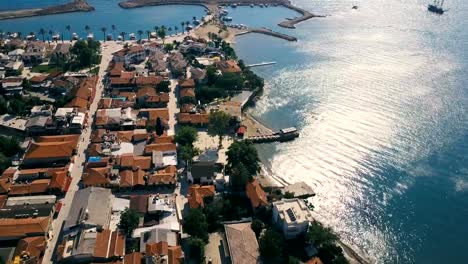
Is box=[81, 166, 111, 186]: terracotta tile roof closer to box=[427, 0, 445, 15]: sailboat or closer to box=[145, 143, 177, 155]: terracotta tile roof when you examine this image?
box=[145, 143, 177, 155]: terracotta tile roof

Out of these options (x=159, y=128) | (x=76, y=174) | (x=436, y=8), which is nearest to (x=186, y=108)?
(x=159, y=128)

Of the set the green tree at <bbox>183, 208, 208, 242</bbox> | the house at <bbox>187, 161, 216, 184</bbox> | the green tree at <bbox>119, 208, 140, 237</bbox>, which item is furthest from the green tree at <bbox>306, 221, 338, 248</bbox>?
the green tree at <bbox>119, 208, 140, 237</bbox>

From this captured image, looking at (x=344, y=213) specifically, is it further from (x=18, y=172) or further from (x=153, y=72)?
(x=153, y=72)

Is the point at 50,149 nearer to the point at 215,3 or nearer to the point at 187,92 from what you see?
the point at 187,92

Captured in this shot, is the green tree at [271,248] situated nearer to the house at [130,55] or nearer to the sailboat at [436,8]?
the house at [130,55]

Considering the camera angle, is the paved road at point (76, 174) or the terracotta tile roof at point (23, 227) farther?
the paved road at point (76, 174)

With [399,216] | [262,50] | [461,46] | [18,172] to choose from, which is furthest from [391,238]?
[461,46]

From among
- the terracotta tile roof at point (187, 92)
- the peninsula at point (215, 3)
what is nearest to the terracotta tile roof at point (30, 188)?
the terracotta tile roof at point (187, 92)
